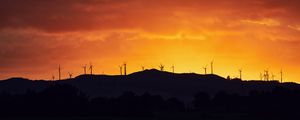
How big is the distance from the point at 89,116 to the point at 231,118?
120ft

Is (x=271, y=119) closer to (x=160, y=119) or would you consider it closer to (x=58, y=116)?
(x=160, y=119)

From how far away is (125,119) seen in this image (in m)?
181

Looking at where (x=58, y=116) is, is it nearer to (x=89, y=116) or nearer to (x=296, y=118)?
(x=89, y=116)

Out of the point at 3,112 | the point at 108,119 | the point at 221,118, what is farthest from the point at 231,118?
the point at 3,112

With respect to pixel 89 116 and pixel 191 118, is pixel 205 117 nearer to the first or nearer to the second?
pixel 191 118

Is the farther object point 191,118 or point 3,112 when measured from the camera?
point 3,112

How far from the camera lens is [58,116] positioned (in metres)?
198

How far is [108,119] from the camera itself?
178875 millimetres

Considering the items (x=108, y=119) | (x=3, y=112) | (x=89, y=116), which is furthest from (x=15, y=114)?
(x=108, y=119)

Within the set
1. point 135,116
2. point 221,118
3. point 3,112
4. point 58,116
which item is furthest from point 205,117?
point 3,112

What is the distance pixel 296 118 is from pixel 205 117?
22207 mm

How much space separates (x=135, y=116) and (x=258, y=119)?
32.3 meters

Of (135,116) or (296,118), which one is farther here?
(135,116)

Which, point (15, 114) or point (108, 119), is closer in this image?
point (108, 119)
